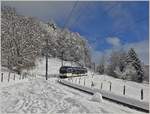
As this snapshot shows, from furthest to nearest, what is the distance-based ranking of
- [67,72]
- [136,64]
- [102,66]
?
[102,66]
[136,64]
[67,72]

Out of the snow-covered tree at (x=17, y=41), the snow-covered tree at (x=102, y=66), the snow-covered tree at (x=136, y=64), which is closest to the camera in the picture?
the snow-covered tree at (x=17, y=41)

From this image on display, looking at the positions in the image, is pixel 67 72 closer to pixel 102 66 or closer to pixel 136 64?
pixel 136 64

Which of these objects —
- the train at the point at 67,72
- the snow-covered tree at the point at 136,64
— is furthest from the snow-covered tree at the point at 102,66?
the train at the point at 67,72

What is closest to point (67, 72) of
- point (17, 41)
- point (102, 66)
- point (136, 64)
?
point (17, 41)

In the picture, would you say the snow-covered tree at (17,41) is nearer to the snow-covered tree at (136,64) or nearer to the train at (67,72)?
the train at (67,72)

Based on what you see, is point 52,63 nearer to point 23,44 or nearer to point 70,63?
point 70,63

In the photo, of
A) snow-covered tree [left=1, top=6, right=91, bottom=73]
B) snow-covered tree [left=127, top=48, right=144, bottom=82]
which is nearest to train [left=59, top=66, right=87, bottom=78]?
snow-covered tree [left=1, top=6, right=91, bottom=73]

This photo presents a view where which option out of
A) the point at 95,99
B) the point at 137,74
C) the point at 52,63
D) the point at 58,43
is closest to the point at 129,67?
the point at 137,74

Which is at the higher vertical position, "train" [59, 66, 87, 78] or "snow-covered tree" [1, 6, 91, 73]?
"snow-covered tree" [1, 6, 91, 73]

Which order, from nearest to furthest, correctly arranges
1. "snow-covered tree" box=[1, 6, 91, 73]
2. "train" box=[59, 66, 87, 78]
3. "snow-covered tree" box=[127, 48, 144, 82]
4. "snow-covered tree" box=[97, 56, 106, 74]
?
"train" box=[59, 66, 87, 78]
"snow-covered tree" box=[1, 6, 91, 73]
"snow-covered tree" box=[127, 48, 144, 82]
"snow-covered tree" box=[97, 56, 106, 74]

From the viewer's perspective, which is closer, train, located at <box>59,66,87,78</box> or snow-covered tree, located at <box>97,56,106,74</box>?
train, located at <box>59,66,87,78</box>

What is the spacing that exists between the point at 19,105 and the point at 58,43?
370 feet

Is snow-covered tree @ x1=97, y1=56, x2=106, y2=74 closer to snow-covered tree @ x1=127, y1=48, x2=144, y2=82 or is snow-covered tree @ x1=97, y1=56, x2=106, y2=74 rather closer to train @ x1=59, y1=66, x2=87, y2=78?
snow-covered tree @ x1=127, y1=48, x2=144, y2=82

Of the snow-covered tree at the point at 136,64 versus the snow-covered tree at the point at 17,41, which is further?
the snow-covered tree at the point at 136,64
